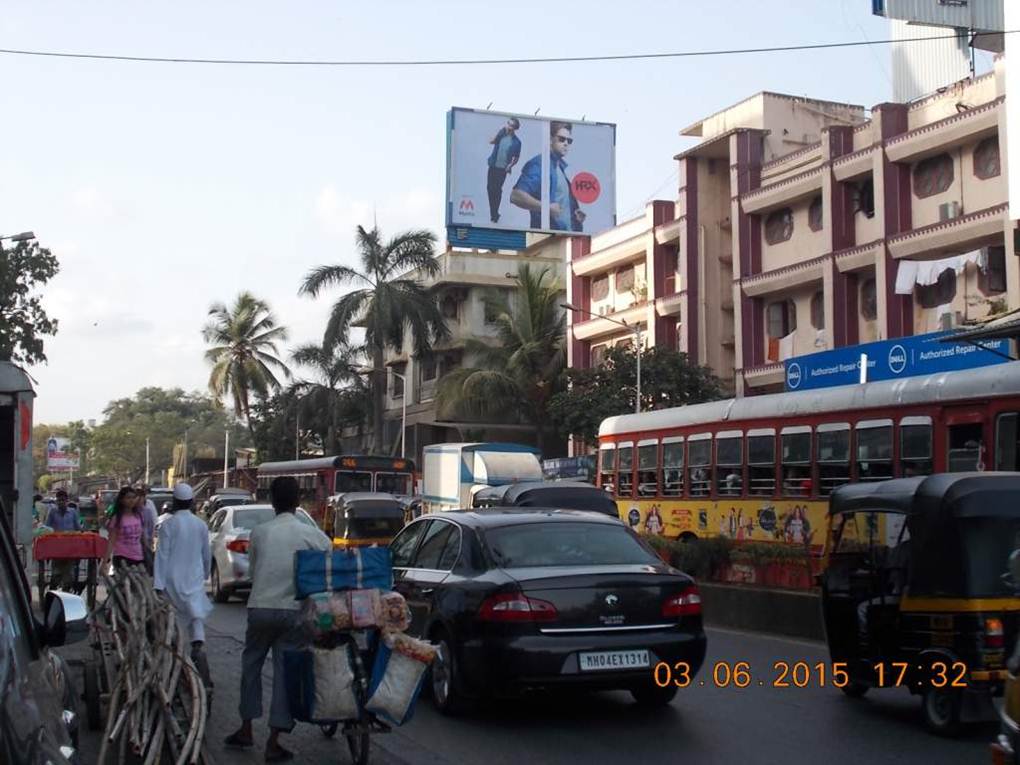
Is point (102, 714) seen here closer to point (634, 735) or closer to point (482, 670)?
point (482, 670)

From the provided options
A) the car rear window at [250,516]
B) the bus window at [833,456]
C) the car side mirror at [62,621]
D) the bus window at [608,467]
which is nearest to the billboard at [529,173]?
the bus window at [608,467]

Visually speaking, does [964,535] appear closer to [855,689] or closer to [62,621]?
[855,689]

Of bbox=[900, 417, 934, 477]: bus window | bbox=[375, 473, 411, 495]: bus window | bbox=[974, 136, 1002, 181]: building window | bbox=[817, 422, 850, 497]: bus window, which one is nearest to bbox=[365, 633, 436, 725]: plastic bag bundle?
bbox=[900, 417, 934, 477]: bus window

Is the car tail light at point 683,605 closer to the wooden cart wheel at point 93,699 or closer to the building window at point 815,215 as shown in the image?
the wooden cart wheel at point 93,699

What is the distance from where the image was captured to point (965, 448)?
55.0ft

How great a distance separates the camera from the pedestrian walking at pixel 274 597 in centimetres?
830

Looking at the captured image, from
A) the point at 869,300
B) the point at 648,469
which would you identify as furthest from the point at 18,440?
the point at 869,300

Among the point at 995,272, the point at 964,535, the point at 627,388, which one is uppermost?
the point at 995,272

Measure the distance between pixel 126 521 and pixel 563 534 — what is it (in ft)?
21.8

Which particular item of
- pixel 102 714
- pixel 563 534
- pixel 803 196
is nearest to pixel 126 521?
pixel 102 714

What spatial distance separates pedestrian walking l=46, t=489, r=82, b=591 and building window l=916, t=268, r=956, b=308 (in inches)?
975

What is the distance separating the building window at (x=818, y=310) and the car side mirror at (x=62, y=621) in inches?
1464

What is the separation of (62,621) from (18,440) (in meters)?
10.2

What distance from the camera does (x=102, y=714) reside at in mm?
9531
